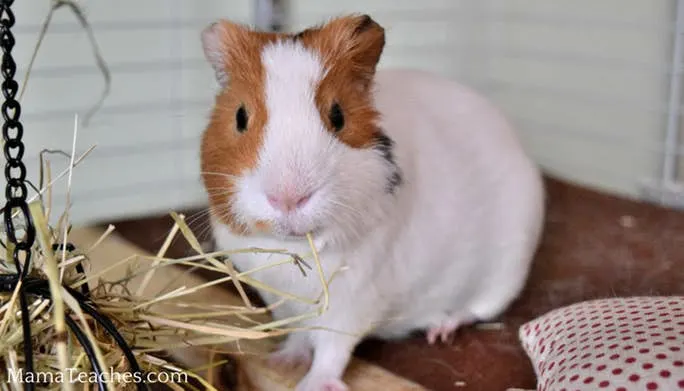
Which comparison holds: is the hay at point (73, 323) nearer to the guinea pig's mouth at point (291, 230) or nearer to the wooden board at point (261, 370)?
the guinea pig's mouth at point (291, 230)

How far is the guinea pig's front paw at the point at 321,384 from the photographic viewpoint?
3.40 ft

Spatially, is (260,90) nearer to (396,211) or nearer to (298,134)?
(298,134)

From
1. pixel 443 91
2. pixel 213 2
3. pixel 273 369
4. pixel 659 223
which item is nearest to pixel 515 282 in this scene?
pixel 443 91

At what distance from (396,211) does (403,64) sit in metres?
1.29

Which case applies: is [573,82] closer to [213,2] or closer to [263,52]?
[213,2]

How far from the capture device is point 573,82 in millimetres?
2301

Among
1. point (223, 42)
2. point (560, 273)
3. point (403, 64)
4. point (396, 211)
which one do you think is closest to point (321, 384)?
point (396, 211)

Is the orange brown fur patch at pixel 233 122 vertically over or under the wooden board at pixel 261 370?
over

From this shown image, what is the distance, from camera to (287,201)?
33.9 inches

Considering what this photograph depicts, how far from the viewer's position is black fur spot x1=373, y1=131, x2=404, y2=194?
1.00m

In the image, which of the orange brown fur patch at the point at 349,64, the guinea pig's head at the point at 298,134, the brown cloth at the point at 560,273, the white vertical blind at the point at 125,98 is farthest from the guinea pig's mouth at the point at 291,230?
the white vertical blind at the point at 125,98

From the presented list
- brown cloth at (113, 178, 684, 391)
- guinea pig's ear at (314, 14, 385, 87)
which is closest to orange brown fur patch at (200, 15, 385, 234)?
guinea pig's ear at (314, 14, 385, 87)

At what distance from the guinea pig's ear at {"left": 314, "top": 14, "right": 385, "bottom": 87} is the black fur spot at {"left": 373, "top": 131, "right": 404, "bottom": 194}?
Result: 9 centimetres

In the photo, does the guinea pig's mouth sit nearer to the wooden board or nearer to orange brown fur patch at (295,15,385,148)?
orange brown fur patch at (295,15,385,148)
